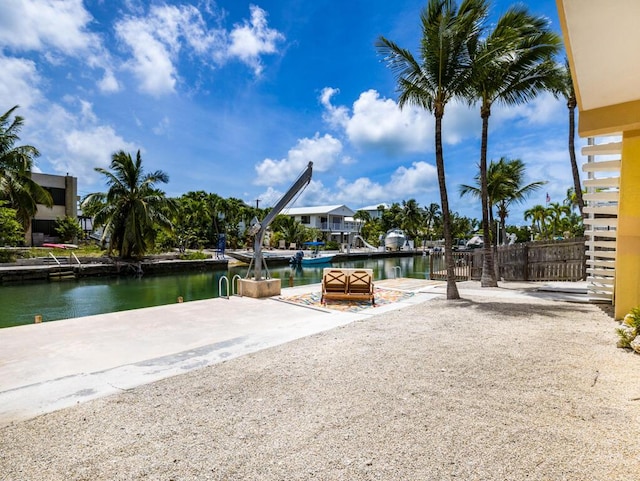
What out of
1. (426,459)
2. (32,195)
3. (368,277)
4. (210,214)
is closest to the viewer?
(426,459)

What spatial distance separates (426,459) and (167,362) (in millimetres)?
3811

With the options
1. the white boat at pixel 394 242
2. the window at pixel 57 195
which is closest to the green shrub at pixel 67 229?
the window at pixel 57 195

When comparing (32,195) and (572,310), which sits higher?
(32,195)

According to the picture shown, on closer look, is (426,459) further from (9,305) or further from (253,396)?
(9,305)

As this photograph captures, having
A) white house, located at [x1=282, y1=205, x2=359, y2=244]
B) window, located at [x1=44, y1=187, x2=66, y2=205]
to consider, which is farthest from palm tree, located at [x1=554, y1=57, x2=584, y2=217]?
white house, located at [x1=282, y1=205, x2=359, y2=244]

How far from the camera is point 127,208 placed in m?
28.2

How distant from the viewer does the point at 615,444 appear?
2.77 m

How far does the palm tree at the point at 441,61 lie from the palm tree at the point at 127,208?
23737mm

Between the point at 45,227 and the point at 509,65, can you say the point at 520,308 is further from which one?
the point at 45,227

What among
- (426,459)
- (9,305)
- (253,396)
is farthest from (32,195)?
(426,459)

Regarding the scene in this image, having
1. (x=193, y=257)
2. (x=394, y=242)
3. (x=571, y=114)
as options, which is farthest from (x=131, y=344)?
(x=394, y=242)

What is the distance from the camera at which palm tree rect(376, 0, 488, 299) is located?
970 cm

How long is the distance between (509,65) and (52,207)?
39.1 m

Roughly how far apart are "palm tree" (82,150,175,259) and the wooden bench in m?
22.2
